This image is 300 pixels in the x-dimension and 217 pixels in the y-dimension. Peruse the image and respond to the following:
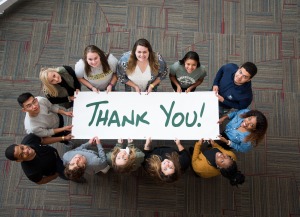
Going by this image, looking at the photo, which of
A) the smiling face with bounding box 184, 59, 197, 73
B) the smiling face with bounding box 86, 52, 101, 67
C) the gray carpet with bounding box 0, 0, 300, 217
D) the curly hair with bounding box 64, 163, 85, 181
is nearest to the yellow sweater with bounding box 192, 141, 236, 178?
the gray carpet with bounding box 0, 0, 300, 217

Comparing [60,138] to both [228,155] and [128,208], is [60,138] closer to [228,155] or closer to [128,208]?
[128,208]

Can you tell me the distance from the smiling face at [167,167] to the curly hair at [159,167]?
0.08ft

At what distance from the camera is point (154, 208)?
2.98 metres

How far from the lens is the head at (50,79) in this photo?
2.23m

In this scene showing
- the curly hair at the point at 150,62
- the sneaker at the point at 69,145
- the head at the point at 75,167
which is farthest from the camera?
the sneaker at the point at 69,145

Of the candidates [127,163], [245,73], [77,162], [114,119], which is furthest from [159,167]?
[245,73]

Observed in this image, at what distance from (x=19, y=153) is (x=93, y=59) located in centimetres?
86

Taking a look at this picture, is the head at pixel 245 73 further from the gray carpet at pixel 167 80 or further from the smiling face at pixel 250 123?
the gray carpet at pixel 167 80

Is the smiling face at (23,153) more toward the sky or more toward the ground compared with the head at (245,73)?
more toward the ground

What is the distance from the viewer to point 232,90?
2479mm

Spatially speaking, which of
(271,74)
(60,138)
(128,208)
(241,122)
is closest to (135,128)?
(60,138)

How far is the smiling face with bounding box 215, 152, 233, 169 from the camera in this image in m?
2.27

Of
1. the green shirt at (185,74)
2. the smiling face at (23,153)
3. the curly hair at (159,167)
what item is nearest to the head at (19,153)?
the smiling face at (23,153)

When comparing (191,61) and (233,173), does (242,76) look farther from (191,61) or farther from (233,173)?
(233,173)
